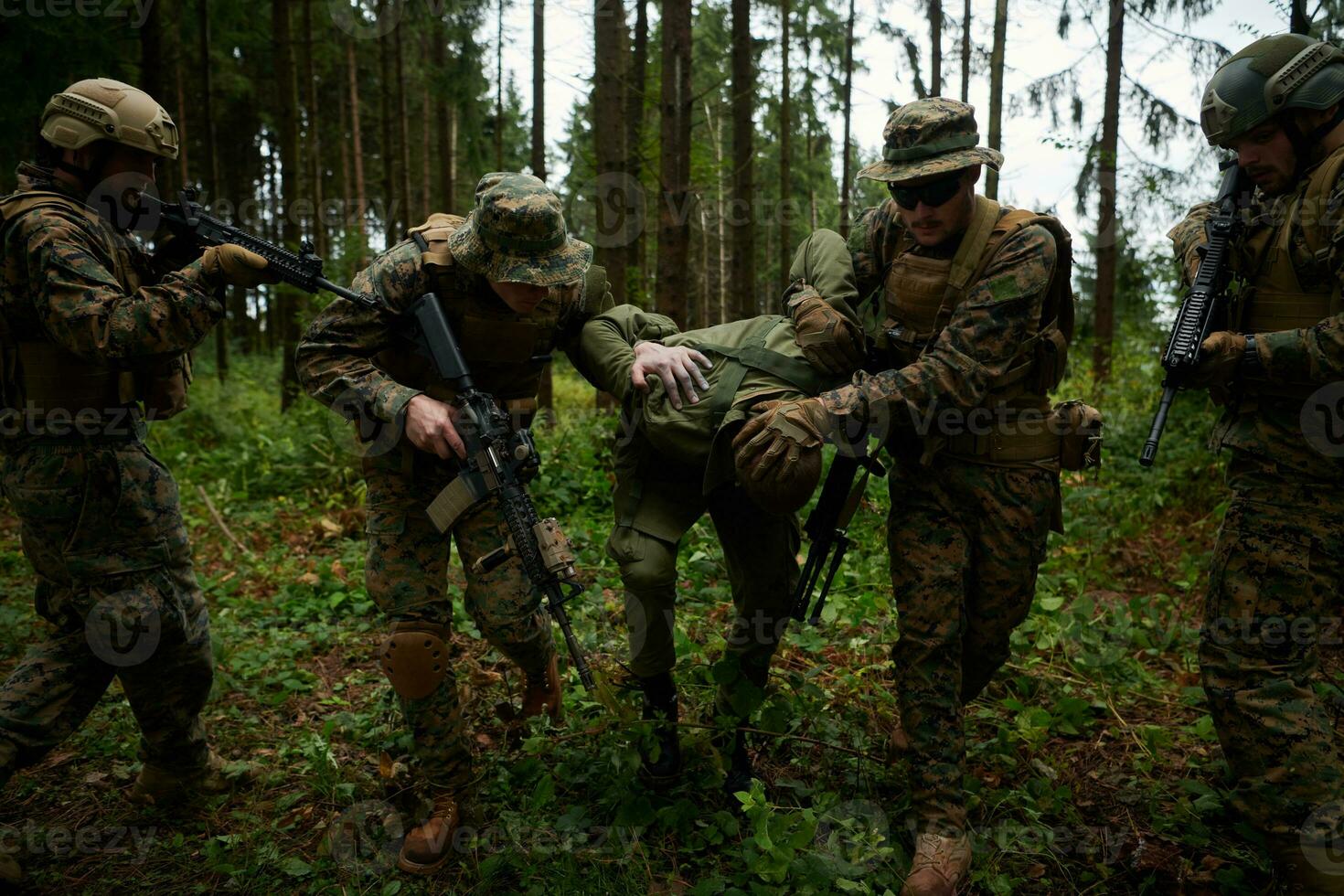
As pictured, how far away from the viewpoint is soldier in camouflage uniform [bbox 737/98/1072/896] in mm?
2799

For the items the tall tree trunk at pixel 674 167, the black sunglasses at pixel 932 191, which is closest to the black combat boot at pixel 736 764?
the black sunglasses at pixel 932 191

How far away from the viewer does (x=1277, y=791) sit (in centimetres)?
267

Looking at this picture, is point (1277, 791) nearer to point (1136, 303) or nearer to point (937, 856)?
point (937, 856)

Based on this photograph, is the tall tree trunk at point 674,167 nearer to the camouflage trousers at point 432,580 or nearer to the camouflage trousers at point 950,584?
the camouflage trousers at point 432,580

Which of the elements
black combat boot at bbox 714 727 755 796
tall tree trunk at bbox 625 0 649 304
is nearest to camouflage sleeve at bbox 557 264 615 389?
black combat boot at bbox 714 727 755 796

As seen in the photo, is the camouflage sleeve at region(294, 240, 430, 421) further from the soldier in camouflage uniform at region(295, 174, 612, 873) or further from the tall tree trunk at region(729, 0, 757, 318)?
the tall tree trunk at region(729, 0, 757, 318)

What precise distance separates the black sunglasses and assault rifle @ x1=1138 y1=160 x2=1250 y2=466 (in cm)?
93

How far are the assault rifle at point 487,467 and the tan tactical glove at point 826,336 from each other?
1.08 meters

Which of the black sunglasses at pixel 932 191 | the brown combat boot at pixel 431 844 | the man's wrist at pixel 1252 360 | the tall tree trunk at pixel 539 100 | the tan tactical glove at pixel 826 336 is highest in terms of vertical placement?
the tall tree trunk at pixel 539 100

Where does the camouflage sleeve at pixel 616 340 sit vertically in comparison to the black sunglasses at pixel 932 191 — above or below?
below

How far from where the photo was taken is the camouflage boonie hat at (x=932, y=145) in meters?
2.78

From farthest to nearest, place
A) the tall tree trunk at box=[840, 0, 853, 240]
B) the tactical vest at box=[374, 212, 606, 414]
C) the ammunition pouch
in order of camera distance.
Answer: the tall tree trunk at box=[840, 0, 853, 240], the tactical vest at box=[374, 212, 606, 414], the ammunition pouch

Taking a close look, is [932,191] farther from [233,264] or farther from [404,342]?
[233,264]

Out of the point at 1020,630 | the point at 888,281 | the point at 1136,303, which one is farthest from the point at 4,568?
the point at 1136,303
